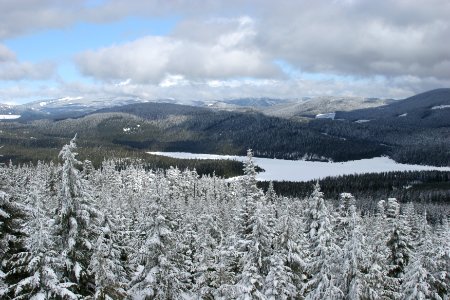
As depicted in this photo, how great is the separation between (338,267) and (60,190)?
17.6 metres

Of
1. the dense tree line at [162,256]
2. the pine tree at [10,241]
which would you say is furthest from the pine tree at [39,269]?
the pine tree at [10,241]

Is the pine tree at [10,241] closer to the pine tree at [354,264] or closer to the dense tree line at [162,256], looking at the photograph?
the dense tree line at [162,256]

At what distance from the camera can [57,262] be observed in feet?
60.1

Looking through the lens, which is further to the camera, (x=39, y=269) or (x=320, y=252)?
(x=320, y=252)

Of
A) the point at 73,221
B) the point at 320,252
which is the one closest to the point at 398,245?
the point at 320,252

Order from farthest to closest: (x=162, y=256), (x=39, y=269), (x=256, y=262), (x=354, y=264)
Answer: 1. (x=256, y=262)
2. (x=354, y=264)
3. (x=162, y=256)
4. (x=39, y=269)

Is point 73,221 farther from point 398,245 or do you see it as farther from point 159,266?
point 398,245

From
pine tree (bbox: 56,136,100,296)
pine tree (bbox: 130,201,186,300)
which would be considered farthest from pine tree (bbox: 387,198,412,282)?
pine tree (bbox: 56,136,100,296)

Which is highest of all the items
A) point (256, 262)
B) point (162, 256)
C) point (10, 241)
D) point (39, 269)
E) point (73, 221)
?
point (73, 221)

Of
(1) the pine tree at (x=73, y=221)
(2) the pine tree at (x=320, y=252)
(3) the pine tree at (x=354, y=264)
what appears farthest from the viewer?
(2) the pine tree at (x=320, y=252)

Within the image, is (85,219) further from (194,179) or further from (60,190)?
(194,179)

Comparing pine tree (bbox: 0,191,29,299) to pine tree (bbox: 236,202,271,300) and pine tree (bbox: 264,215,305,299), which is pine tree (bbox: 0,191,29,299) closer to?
pine tree (bbox: 236,202,271,300)

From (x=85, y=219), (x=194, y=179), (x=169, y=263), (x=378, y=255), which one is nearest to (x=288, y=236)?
(x=378, y=255)

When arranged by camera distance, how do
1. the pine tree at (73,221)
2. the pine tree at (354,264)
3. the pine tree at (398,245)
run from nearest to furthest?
the pine tree at (73,221) → the pine tree at (354,264) → the pine tree at (398,245)
